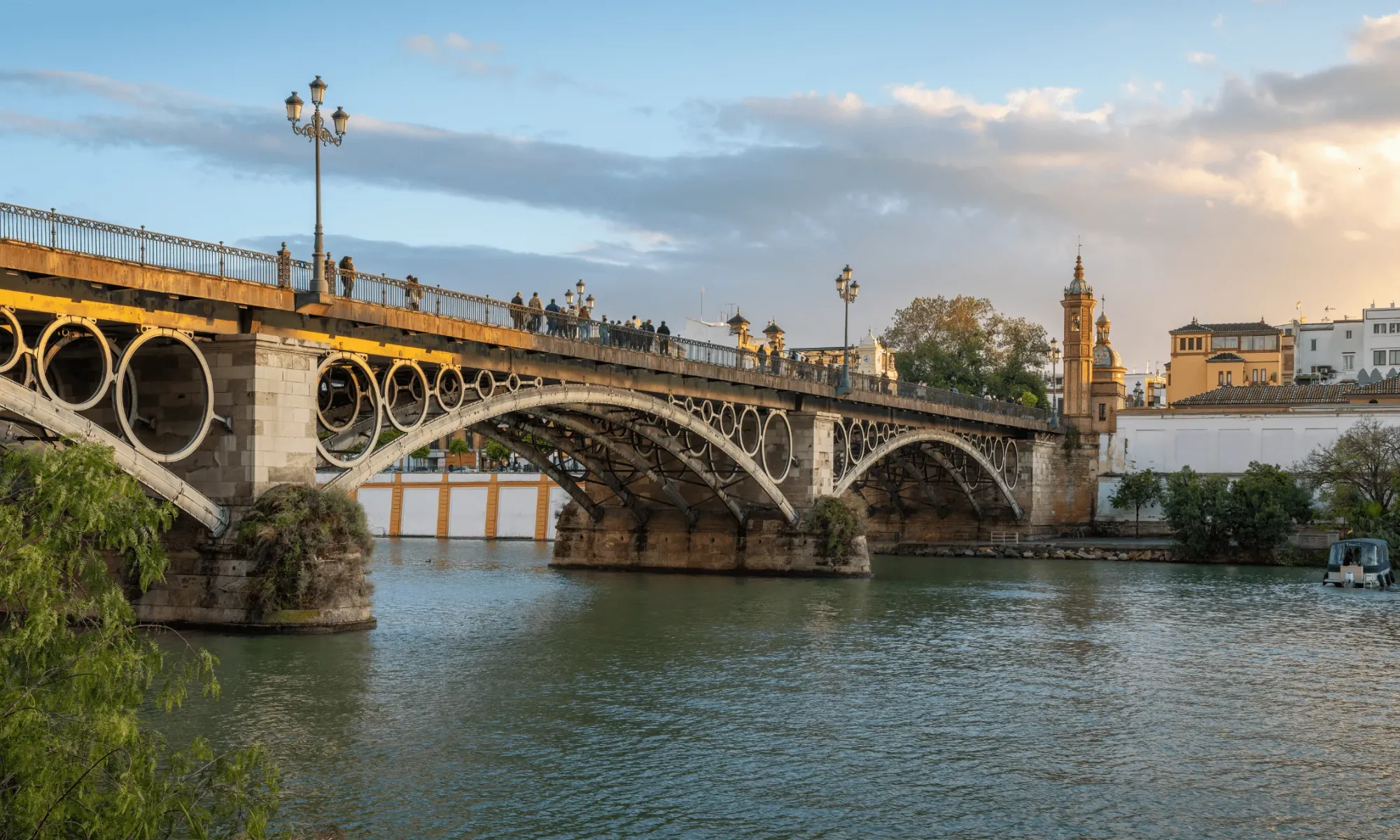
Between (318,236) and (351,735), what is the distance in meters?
11.4

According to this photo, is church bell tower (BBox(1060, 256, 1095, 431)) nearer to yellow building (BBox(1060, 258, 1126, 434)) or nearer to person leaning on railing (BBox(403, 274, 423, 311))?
yellow building (BBox(1060, 258, 1126, 434))

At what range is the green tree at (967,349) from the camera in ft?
318

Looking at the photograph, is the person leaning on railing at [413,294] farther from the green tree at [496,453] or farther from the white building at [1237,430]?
the green tree at [496,453]

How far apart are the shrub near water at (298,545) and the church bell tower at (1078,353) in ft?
193

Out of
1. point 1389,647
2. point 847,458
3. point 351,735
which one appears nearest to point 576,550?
point 847,458

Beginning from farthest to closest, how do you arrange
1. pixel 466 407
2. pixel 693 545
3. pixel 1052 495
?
pixel 1052 495, pixel 693 545, pixel 466 407

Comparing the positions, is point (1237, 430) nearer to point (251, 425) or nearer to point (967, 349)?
point (967, 349)

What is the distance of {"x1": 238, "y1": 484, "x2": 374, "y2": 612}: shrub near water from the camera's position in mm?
24797

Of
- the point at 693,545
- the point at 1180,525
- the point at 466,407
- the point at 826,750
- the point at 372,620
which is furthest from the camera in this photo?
the point at 1180,525

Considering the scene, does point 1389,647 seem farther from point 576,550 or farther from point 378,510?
point 378,510

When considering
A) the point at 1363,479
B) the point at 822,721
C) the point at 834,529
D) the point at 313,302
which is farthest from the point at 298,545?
the point at 1363,479

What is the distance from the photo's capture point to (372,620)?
27594 millimetres

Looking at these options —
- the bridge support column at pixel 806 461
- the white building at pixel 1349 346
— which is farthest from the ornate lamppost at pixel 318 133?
the white building at pixel 1349 346

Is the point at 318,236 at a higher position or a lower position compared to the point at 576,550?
higher
